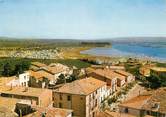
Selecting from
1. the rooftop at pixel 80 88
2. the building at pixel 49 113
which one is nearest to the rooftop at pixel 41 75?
the rooftop at pixel 80 88

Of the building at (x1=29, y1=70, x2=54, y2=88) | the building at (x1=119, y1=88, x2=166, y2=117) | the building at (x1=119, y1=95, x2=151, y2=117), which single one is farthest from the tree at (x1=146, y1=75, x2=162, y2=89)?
the building at (x1=119, y1=95, x2=151, y2=117)

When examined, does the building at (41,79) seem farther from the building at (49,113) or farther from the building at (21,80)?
the building at (49,113)

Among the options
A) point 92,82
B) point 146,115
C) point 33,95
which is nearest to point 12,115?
point 33,95

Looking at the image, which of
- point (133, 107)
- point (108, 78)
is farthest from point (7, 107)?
point (108, 78)

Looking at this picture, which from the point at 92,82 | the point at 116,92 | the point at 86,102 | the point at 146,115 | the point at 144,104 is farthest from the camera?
the point at 116,92

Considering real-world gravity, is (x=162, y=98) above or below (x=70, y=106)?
above

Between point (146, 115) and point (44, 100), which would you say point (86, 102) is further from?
point (146, 115)

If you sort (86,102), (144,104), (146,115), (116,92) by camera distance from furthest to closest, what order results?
1. (116,92)
2. (86,102)
3. (144,104)
4. (146,115)
